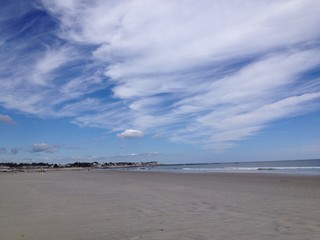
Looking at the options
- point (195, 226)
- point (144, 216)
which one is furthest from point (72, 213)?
point (195, 226)

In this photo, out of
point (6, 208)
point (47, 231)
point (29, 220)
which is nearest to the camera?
point (47, 231)

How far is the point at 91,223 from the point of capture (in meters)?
9.12

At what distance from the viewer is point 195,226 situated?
27.8 ft

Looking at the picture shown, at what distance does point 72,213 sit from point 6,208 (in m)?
3.53

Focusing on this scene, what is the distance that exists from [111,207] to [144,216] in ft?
8.33

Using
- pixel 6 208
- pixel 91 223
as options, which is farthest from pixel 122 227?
pixel 6 208

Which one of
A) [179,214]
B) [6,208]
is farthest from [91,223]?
[6,208]

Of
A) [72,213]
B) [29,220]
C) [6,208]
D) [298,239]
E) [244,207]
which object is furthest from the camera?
[6,208]

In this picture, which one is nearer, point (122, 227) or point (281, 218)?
point (122, 227)

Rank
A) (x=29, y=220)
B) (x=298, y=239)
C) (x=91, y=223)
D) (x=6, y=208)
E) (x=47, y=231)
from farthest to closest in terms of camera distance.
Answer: (x=6, y=208) < (x=29, y=220) < (x=91, y=223) < (x=47, y=231) < (x=298, y=239)

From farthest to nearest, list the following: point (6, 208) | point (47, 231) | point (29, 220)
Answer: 1. point (6, 208)
2. point (29, 220)
3. point (47, 231)

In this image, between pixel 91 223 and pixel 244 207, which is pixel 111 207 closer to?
pixel 91 223

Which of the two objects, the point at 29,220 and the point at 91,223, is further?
the point at 29,220

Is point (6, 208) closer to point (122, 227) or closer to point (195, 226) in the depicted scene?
point (122, 227)
